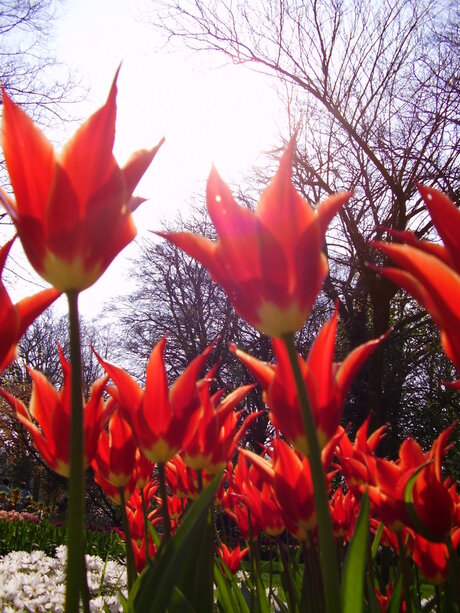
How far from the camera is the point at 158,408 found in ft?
3.22

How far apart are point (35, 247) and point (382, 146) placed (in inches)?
423

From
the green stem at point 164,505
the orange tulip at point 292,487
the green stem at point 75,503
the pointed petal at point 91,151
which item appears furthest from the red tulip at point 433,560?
the pointed petal at point 91,151

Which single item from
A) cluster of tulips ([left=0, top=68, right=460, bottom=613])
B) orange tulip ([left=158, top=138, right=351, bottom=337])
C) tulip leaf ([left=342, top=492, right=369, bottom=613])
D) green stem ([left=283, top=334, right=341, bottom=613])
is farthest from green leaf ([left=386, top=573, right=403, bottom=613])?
orange tulip ([left=158, top=138, right=351, bottom=337])

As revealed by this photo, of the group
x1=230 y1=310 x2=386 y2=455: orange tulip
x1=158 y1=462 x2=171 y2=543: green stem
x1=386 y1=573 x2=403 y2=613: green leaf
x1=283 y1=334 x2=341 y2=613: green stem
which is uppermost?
x1=230 y1=310 x2=386 y2=455: orange tulip

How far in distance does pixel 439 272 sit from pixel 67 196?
41 cm

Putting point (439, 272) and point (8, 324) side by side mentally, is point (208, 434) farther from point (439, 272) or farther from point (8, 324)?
point (439, 272)

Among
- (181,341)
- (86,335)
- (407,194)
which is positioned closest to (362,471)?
(407,194)

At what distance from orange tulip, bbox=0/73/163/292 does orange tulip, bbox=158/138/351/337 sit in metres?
0.13

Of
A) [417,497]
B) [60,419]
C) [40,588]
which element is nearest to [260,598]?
[417,497]

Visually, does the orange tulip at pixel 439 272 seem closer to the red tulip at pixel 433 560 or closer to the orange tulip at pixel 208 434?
the orange tulip at pixel 208 434

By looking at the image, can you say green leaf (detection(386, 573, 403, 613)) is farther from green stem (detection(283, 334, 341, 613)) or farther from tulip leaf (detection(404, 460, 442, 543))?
green stem (detection(283, 334, 341, 613))

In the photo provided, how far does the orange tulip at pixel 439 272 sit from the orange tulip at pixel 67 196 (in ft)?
1.04

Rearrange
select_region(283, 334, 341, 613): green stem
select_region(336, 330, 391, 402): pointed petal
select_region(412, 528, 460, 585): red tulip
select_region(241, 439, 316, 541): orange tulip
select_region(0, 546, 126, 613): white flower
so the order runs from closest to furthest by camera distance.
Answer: select_region(283, 334, 341, 613): green stem < select_region(336, 330, 391, 402): pointed petal < select_region(241, 439, 316, 541): orange tulip < select_region(412, 528, 460, 585): red tulip < select_region(0, 546, 126, 613): white flower

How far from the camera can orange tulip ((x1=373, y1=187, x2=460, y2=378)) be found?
55cm
